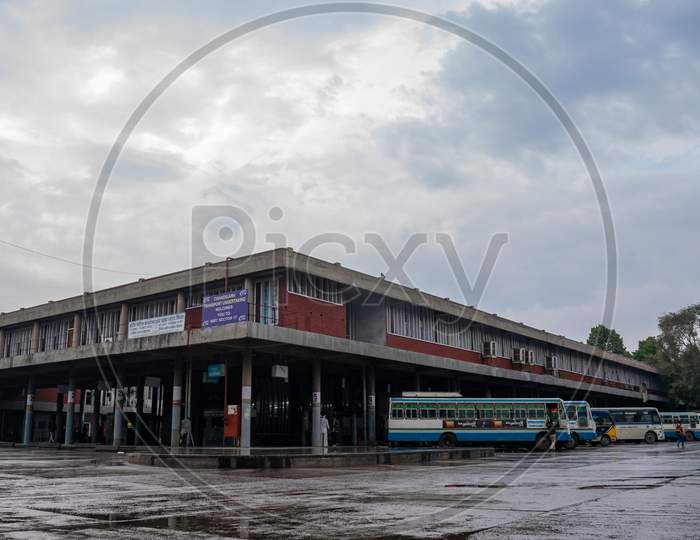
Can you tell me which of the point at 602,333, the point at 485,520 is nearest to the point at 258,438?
the point at 485,520

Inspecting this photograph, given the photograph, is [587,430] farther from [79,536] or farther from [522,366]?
[79,536]

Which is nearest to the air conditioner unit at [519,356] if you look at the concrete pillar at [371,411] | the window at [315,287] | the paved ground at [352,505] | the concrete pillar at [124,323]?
the concrete pillar at [371,411]

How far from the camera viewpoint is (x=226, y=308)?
94.7 feet

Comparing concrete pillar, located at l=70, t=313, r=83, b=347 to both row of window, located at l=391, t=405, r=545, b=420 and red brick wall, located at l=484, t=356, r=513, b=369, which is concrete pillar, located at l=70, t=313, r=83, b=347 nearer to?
row of window, located at l=391, t=405, r=545, b=420

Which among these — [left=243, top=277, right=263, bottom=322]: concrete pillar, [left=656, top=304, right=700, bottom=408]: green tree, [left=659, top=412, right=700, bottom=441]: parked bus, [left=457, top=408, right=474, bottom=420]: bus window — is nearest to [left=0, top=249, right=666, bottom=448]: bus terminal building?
[left=243, top=277, right=263, bottom=322]: concrete pillar

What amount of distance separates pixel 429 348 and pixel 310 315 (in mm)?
11431

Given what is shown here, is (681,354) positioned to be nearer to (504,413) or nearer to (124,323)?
(504,413)

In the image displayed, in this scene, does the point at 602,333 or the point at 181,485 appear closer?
the point at 181,485

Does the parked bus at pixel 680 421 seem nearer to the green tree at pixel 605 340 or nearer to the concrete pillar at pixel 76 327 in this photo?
the concrete pillar at pixel 76 327

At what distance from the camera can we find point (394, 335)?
125 feet

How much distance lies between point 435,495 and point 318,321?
71.4ft

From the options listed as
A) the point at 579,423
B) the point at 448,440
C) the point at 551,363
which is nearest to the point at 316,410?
the point at 448,440

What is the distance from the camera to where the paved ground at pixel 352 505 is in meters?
7.54

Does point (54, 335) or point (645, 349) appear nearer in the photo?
point (54, 335)
